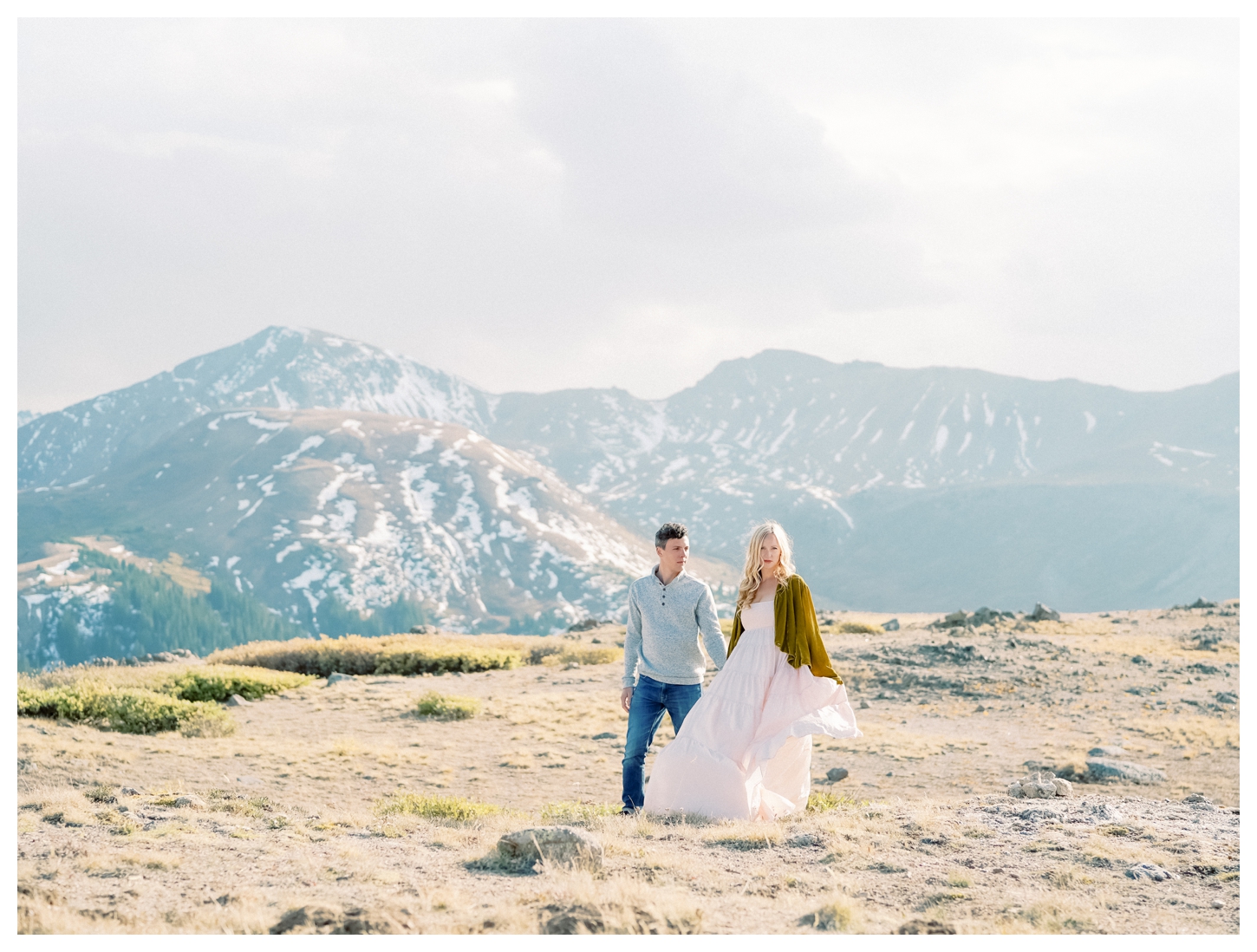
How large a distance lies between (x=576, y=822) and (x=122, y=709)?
11.1 metres

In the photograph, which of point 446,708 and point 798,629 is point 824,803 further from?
point 446,708

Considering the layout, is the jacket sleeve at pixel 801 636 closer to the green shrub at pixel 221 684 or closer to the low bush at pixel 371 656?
the green shrub at pixel 221 684

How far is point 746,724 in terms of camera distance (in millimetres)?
8133

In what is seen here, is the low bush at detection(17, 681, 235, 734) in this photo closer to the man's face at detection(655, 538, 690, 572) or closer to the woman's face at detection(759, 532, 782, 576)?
the man's face at detection(655, 538, 690, 572)

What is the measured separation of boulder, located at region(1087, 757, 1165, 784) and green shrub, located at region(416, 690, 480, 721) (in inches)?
436

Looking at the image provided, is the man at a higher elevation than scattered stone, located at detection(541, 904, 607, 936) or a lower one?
higher

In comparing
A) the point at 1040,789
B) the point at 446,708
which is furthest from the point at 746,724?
the point at 446,708

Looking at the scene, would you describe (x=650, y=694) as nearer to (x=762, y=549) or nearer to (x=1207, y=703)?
(x=762, y=549)

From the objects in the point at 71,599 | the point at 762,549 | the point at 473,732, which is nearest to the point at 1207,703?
the point at 473,732

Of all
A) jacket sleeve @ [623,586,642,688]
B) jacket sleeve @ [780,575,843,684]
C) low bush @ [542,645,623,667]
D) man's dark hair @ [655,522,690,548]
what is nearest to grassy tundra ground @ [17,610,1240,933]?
jacket sleeve @ [623,586,642,688]

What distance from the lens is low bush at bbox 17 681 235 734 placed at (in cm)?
1583

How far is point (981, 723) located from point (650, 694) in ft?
41.2

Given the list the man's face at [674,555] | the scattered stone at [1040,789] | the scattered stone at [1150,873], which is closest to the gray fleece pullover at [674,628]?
the man's face at [674,555]

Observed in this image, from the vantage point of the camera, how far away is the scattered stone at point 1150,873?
6570 millimetres
